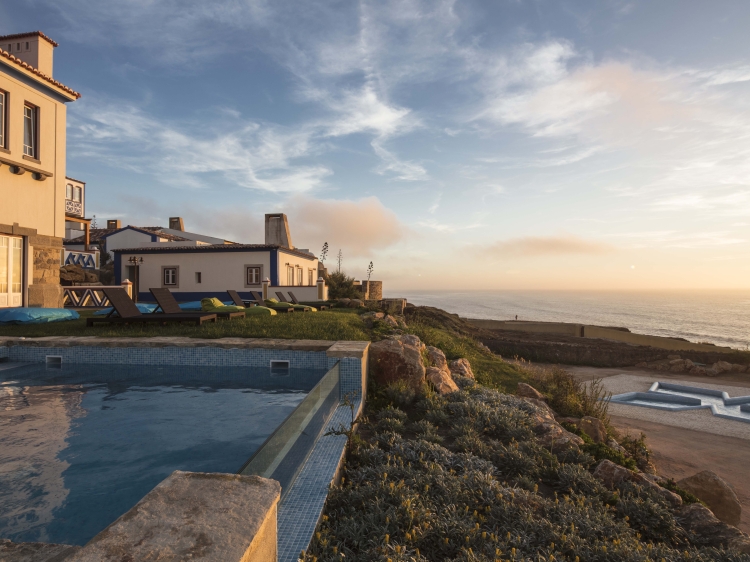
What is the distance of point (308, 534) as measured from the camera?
2740 millimetres

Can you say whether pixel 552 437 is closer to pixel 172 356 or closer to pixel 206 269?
pixel 172 356

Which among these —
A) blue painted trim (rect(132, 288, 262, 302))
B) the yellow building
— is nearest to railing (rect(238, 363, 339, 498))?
the yellow building

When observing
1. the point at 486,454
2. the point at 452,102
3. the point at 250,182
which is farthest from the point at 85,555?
the point at 250,182

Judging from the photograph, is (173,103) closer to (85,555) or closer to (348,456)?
(348,456)

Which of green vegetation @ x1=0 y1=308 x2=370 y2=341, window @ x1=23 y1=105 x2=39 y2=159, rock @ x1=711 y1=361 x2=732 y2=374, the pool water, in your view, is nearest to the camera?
the pool water

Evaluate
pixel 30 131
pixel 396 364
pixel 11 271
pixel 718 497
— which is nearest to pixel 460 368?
pixel 396 364

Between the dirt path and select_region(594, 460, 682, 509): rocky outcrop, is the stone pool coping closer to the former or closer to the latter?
select_region(594, 460, 682, 509): rocky outcrop

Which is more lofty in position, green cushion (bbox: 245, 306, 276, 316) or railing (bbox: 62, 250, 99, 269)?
railing (bbox: 62, 250, 99, 269)

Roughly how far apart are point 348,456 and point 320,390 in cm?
73

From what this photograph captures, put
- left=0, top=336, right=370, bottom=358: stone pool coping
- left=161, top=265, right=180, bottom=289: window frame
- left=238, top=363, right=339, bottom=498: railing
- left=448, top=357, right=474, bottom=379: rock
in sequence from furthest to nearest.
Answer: left=161, top=265, right=180, bottom=289: window frame
left=448, top=357, right=474, bottom=379: rock
left=0, top=336, right=370, bottom=358: stone pool coping
left=238, top=363, right=339, bottom=498: railing

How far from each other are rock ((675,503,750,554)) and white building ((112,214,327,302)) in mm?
20856

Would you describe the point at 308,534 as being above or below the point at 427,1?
below

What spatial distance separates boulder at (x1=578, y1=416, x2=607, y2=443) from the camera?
6898 millimetres

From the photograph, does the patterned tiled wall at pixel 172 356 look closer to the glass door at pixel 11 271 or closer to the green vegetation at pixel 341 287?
→ the glass door at pixel 11 271
